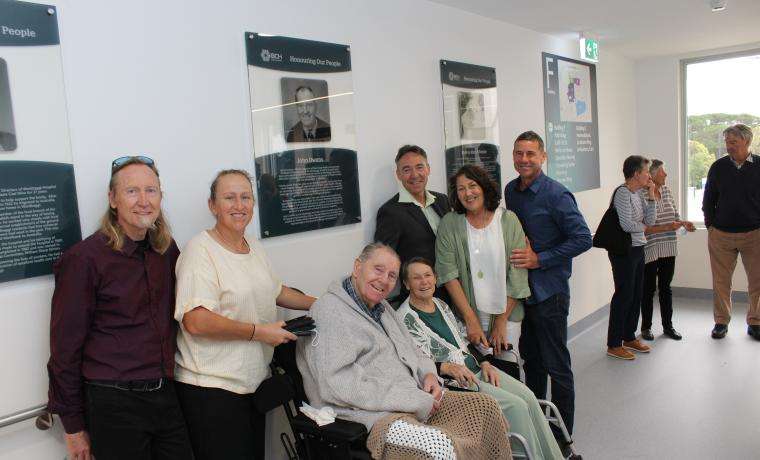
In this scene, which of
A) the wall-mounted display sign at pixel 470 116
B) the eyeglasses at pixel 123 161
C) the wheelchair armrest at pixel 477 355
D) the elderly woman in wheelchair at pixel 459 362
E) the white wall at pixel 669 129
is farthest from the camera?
the white wall at pixel 669 129

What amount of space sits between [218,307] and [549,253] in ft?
5.80

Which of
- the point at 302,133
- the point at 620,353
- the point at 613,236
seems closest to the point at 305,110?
the point at 302,133

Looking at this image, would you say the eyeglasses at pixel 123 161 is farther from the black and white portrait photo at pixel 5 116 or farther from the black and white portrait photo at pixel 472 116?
the black and white portrait photo at pixel 472 116

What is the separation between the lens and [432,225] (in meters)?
3.07

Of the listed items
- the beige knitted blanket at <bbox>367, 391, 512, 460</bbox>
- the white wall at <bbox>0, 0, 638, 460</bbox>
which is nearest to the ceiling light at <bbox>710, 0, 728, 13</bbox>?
the white wall at <bbox>0, 0, 638, 460</bbox>

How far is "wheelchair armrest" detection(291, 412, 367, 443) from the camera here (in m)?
1.91

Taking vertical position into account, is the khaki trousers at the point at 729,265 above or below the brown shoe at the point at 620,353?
above

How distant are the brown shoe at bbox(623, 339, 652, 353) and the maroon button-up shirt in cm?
398

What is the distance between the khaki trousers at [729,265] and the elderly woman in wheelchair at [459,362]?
3390 mm

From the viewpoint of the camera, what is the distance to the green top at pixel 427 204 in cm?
301

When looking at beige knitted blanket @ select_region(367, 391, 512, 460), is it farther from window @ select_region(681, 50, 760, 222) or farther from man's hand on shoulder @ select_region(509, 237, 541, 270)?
window @ select_region(681, 50, 760, 222)

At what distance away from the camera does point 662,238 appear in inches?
191

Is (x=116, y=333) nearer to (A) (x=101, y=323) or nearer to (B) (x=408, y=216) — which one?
(A) (x=101, y=323)

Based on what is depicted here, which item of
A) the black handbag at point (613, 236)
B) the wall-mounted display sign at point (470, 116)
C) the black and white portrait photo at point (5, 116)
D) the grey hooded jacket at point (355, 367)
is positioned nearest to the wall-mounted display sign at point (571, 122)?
the black handbag at point (613, 236)
